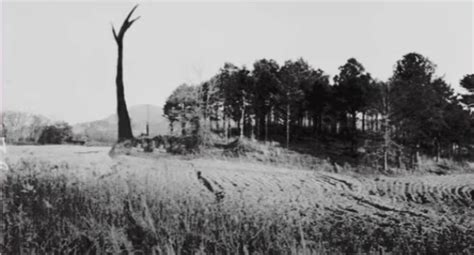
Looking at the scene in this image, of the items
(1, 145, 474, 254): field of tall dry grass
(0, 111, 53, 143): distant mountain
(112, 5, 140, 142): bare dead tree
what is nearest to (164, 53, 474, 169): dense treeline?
(112, 5, 140, 142): bare dead tree

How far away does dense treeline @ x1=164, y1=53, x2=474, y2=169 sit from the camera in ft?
64.5

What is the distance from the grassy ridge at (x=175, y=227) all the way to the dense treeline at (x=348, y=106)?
11.7 metres

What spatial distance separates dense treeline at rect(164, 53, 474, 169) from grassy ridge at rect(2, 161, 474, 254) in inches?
462

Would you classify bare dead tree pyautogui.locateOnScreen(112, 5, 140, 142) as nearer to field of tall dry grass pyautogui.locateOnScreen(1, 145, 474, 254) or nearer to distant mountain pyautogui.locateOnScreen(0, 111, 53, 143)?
distant mountain pyautogui.locateOnScreen(0, 111, 53, 143)

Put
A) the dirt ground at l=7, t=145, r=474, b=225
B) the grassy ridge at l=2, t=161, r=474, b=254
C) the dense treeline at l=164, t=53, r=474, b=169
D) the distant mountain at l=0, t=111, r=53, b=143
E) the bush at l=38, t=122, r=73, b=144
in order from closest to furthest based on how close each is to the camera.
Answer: the grassy ridge at l=2, t=161, r=474, b=254, the dirt ground at l=7, t=145, r=474, b=225, the distant mountain at l=0, t=111, r=53, b=143, the bush at l=38, t=122, r=73, b=144, the dense treeline at l=164, t=53, r=474, b=169

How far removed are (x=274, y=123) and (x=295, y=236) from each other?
3539cm

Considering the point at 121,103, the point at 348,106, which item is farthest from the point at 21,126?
the point at 348,106

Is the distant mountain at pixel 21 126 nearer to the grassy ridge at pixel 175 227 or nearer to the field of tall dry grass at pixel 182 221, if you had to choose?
the field of tall dry grass at pixel 182 221

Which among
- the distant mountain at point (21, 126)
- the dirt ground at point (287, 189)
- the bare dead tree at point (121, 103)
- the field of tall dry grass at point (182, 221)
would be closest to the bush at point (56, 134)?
the distant mountain at point (21, 126)

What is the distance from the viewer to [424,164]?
20906 mm

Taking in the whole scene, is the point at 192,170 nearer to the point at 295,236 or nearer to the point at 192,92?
the point at 295,236

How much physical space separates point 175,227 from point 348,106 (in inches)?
1147

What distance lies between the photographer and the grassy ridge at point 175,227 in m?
3.75

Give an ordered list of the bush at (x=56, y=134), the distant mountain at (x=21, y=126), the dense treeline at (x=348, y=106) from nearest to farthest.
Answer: the distant mountain at (x=21, y=126), the bush at (x=56, y=134), the dense treeline at (x=348, y=106)
